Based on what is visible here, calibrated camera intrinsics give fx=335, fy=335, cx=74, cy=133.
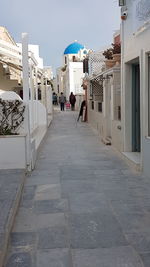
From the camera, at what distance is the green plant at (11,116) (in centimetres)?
731

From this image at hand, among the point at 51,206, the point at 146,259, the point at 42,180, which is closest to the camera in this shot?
the point at 146,259

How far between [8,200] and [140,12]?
15.6ft

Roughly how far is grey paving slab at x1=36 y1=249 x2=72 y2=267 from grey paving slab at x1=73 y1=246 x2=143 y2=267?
85 millimetres

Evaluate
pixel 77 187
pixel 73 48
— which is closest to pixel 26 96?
pixel 77 187

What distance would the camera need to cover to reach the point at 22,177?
6.36 metres

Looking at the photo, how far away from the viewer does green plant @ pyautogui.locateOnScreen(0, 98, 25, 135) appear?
7309mm

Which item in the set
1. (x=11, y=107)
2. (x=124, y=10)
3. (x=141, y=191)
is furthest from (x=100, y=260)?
(x=124, y=10)

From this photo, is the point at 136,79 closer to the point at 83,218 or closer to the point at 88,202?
the point at 88,202

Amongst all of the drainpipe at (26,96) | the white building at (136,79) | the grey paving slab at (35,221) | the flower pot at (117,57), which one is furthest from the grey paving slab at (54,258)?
the flower pot at (117,57)

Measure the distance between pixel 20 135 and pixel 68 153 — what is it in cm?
271

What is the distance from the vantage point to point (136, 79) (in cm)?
866

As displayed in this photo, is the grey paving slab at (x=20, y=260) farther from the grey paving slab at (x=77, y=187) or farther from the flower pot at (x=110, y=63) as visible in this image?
the flower pot at (x=110, y=63)

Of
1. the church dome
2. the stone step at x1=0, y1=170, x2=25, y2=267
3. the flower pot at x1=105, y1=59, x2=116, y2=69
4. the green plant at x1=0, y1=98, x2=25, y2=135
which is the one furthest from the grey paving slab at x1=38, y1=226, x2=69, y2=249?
the church dome

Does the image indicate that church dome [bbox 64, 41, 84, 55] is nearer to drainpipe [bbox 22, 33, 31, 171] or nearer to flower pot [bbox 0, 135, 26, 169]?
drainpipe [bbox 22, 33, 31, 171]
